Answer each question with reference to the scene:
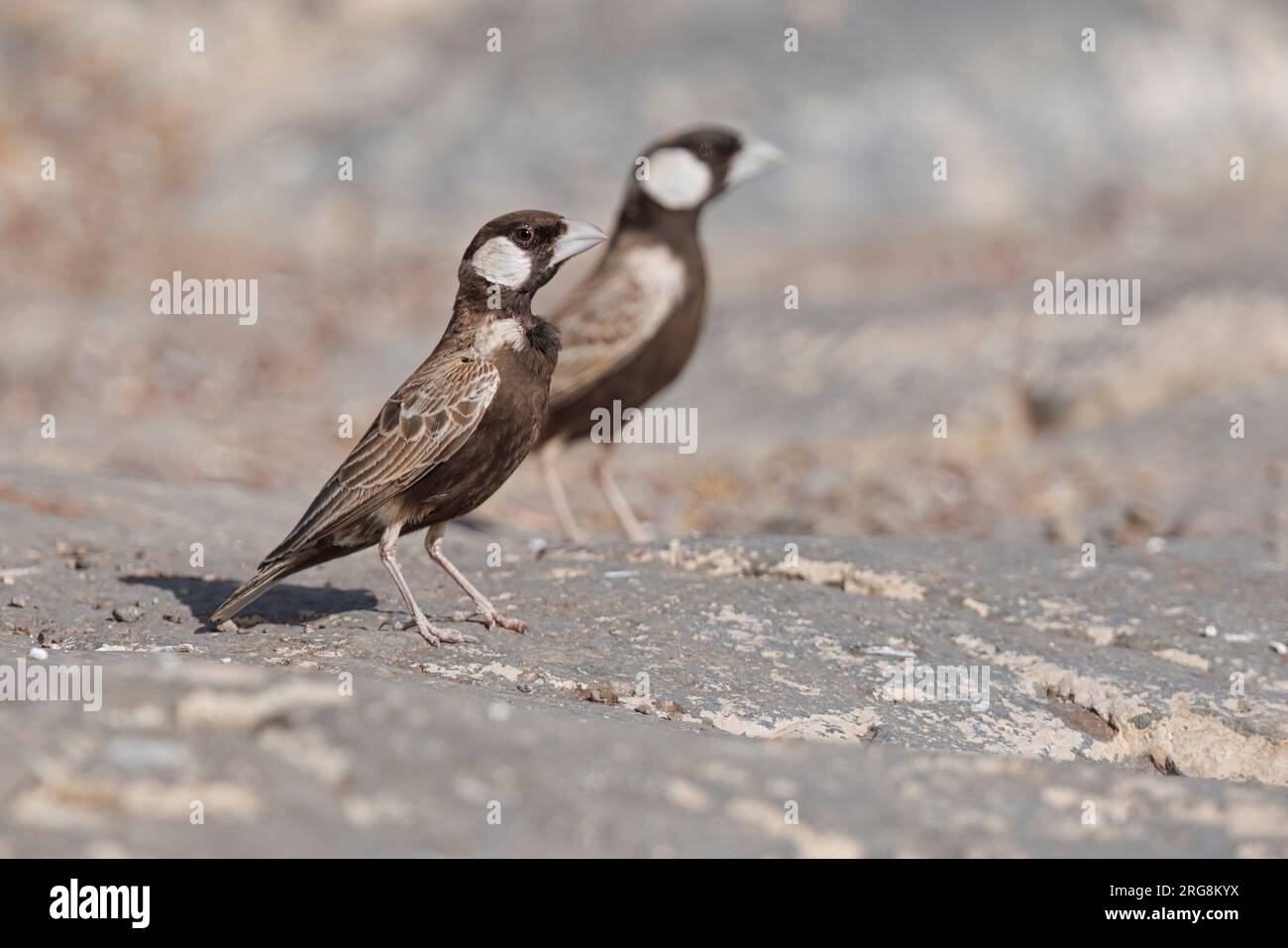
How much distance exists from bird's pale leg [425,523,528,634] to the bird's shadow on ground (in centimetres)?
34

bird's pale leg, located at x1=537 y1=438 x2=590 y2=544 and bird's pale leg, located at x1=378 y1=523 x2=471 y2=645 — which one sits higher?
bird's pale leg, located at x1=537 y1=438 x2=590 y2=544

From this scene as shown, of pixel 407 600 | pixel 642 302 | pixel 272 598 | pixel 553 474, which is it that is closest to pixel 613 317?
pixel 642 302

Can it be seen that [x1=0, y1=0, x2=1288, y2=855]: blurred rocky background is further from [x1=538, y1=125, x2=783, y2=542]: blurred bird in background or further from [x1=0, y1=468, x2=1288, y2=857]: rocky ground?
[x1=538, y1=125, x2=783, y2=542]: blurred bird in background

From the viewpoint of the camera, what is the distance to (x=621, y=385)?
7961 millimetres

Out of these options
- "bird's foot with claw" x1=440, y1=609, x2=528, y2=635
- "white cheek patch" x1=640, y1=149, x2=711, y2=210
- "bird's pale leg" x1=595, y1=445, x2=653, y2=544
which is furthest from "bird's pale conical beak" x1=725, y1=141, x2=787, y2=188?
"bird's foot with claw" x1=440, y1=609, x2=528, y2=635

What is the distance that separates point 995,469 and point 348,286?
604 cm

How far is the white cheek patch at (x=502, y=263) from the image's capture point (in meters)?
5.20

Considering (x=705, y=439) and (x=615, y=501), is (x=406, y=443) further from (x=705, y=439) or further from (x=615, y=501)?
(x=705, y=439)

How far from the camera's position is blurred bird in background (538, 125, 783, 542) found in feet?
26.0

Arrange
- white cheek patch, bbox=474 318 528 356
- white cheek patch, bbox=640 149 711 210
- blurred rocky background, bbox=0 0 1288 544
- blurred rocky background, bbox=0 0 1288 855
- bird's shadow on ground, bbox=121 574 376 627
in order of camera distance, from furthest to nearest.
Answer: blurred rocky background, bbox=0 0 1288 544
white cheek patch, bbox=640 149 711 210
bird's shadow on ground, bbox=121 574 376 627
white cheek patch, bbox=474 318 528 356
blurred rocky background, bbox=0 0 1288 855

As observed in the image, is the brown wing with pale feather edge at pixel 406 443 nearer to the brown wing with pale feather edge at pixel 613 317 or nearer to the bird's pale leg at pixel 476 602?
the bird's pale leg at pixel 476 602

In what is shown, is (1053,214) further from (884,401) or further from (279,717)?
(279,717)

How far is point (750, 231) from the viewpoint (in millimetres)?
13570

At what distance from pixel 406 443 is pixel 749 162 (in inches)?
160
